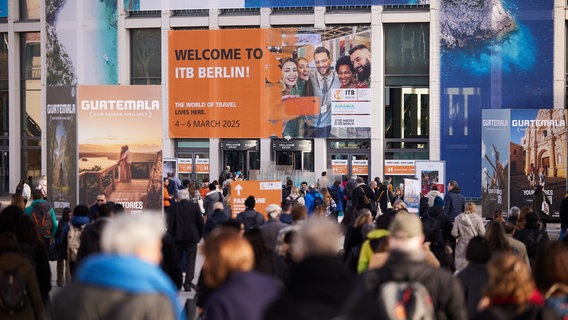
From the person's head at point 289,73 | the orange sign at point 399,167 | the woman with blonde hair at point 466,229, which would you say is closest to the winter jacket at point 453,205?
the woman with blonde hair at point 466,229

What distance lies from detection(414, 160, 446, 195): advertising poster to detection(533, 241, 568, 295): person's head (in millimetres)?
22080

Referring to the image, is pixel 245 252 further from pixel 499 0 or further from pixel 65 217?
pixel 499 0

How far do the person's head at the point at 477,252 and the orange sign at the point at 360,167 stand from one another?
32.4m

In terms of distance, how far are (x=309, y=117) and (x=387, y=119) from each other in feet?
10.6

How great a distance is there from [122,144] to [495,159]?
42.0ft

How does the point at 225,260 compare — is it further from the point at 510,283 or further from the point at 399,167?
the point at 399,167

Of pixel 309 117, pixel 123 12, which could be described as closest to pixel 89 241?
pixel 309 117

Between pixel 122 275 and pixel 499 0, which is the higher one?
pixel 499 0

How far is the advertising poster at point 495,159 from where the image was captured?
2694 centimetres

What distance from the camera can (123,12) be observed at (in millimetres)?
44125

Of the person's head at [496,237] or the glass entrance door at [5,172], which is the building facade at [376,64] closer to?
the glass entrance door at [5,172]

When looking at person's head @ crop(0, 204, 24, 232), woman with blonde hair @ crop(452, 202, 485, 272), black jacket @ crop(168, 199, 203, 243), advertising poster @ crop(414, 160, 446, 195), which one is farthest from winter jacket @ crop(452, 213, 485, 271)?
advertising poster @ crop(414, 160, 446, 195)

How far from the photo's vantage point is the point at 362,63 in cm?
4144

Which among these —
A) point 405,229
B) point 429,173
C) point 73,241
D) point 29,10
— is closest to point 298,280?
point 405,229
